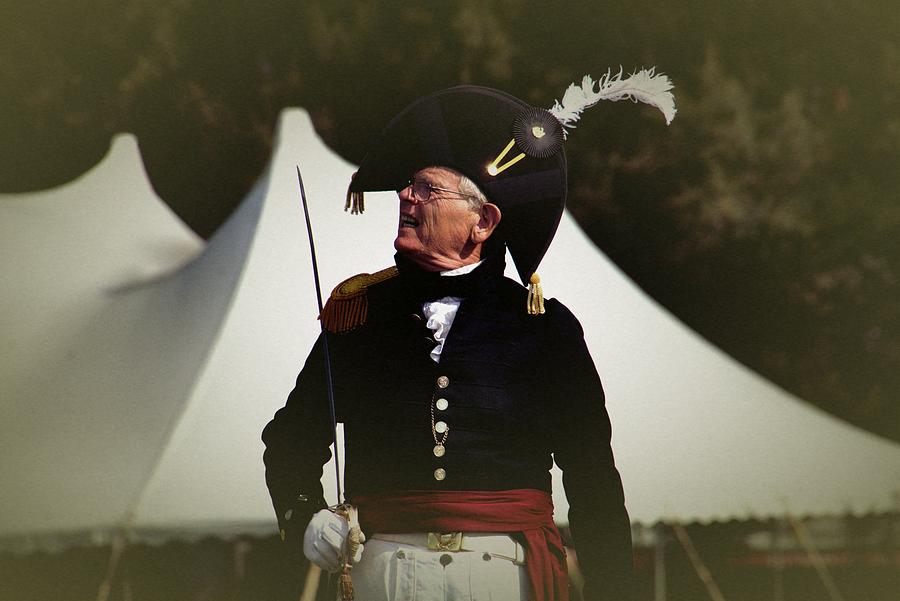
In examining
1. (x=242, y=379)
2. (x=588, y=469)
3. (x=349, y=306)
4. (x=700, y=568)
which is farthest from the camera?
(x=700, y=568)

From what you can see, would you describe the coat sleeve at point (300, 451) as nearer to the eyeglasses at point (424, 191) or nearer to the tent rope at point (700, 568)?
the eyeglasses at point (424, 191)

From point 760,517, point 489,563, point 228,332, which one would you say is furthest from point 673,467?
point 228,332

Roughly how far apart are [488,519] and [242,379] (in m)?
0.85

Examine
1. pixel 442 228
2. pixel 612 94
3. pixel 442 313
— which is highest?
pixel 612 94

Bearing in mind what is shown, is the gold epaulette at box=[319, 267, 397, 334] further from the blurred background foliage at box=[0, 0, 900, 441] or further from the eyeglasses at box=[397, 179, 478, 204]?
the blurred background foliage at box=[0, 0, 900, 441]

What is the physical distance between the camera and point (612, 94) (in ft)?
7.31

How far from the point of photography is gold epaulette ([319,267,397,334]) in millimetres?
2131

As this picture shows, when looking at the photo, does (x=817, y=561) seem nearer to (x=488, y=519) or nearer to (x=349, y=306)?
(x=488, y=519)

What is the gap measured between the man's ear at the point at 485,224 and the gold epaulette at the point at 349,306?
0.21 meters

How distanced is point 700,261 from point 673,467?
576mm

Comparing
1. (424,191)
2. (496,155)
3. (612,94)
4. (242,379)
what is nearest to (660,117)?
(612,94)

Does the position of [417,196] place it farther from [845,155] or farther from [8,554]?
[8,554]

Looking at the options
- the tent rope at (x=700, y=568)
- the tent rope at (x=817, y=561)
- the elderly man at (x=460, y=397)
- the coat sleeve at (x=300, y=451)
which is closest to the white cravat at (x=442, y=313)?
the elderly man at (x=460, y=397)

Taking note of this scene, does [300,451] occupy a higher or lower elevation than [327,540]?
higher
